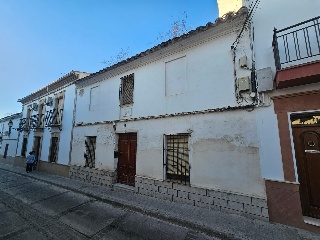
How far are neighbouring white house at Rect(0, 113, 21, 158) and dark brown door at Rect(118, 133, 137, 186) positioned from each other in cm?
1627

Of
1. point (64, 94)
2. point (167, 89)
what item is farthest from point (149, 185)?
point (64, 94)

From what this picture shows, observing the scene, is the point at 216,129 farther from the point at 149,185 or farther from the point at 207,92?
the point at 149,185

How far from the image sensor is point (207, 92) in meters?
5.95

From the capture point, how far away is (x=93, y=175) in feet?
30.1

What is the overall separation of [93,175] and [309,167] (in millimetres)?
8866

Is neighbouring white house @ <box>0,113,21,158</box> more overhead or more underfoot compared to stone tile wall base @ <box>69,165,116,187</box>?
more overhead

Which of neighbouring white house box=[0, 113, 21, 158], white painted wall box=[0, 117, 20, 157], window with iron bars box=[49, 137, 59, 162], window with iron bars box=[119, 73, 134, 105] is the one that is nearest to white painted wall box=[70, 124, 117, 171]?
window with iron bars box=[119, 73, 134, 105]

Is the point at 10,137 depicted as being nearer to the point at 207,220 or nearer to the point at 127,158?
the point at 127,158

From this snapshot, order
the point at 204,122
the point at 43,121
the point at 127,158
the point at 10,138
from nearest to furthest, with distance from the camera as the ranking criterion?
the point at 204,122
the point at 127,158
the point at 43,121
the point at 10,138

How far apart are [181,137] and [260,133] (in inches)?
104

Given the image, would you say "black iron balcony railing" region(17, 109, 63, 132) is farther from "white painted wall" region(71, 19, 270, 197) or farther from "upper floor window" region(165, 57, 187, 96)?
"upper floor window" region(165, 57, 187, 96)

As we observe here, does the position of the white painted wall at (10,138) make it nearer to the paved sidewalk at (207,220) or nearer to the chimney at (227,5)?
the paved sidewalk at (207,220)

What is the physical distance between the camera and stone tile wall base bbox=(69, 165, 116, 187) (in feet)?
27.5

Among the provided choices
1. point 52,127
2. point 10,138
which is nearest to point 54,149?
point 52,127
